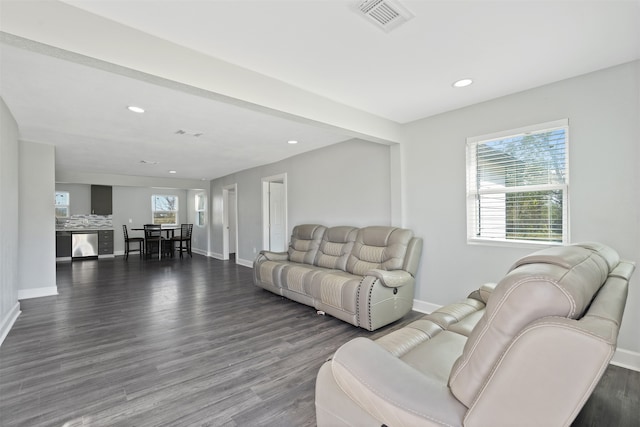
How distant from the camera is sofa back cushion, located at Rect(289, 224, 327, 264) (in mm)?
4391

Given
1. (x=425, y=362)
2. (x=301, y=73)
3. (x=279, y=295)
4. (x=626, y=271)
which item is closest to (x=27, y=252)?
(x=279, y=295)

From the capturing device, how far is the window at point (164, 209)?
32.0 feet

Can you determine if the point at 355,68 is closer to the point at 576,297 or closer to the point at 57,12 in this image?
the point at 57,12

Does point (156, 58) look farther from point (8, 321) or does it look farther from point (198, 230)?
point (198, 230)

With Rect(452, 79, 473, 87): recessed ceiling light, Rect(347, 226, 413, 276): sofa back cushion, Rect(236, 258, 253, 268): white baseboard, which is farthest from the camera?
Rect(236, 258, 253, 268): white baseboard

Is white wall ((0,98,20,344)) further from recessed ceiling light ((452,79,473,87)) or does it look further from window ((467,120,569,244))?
window ((467,120,569,244))

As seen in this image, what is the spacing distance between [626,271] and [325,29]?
2.05 metres

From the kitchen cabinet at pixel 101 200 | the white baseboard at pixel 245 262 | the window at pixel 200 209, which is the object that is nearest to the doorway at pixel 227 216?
the white baseboard at pixel 245 262

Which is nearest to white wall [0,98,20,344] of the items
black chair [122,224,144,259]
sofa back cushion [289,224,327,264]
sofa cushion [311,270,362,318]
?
sofa cushion [311,270,362,318]

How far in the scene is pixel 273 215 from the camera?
20.9 feet

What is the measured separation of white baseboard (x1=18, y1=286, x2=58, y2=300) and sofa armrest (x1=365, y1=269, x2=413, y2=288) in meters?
4.84

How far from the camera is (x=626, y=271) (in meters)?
1.36

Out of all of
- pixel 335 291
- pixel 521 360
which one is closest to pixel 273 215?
pixel 335 291

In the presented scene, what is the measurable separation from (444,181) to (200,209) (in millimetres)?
8269
